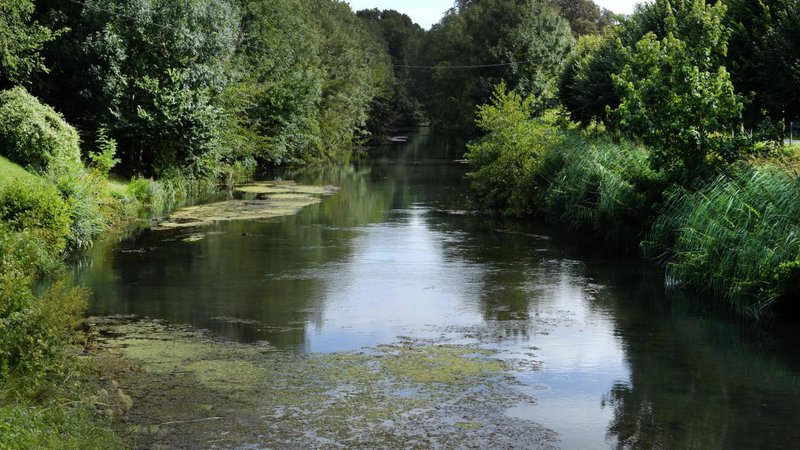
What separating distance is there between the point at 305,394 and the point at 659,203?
12405 mm

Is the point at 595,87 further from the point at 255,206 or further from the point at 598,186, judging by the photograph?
the point at 255,206

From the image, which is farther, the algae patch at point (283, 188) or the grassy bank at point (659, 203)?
the algae patch at point (283, 188)

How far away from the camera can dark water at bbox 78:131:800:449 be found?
1024 cm

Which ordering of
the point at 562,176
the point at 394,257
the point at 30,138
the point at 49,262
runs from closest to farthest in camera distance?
the point at 49,262 < the point at 394,257 < the point at 30,138 < the point at 562,176

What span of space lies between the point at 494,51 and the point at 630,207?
37.6m

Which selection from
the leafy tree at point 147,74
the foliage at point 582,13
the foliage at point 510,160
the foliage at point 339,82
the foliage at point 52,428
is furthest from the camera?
the foliage at point 582,13

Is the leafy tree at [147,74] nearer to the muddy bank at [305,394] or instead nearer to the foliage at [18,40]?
the foliage at [18,40]

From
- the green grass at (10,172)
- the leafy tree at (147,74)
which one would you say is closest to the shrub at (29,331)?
the green grass at (10,172)

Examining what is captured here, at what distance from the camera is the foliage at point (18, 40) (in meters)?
26.6

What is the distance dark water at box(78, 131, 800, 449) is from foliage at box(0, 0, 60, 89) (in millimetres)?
8948

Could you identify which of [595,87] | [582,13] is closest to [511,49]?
[582,13]

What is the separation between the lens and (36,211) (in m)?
16.9

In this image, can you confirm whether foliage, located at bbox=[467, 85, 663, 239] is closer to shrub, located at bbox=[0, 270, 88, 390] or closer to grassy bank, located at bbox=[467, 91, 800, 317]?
grassy bank, located at bbox=[467, 91, 800, 317]

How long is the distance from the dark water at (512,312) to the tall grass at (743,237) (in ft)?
1.94
